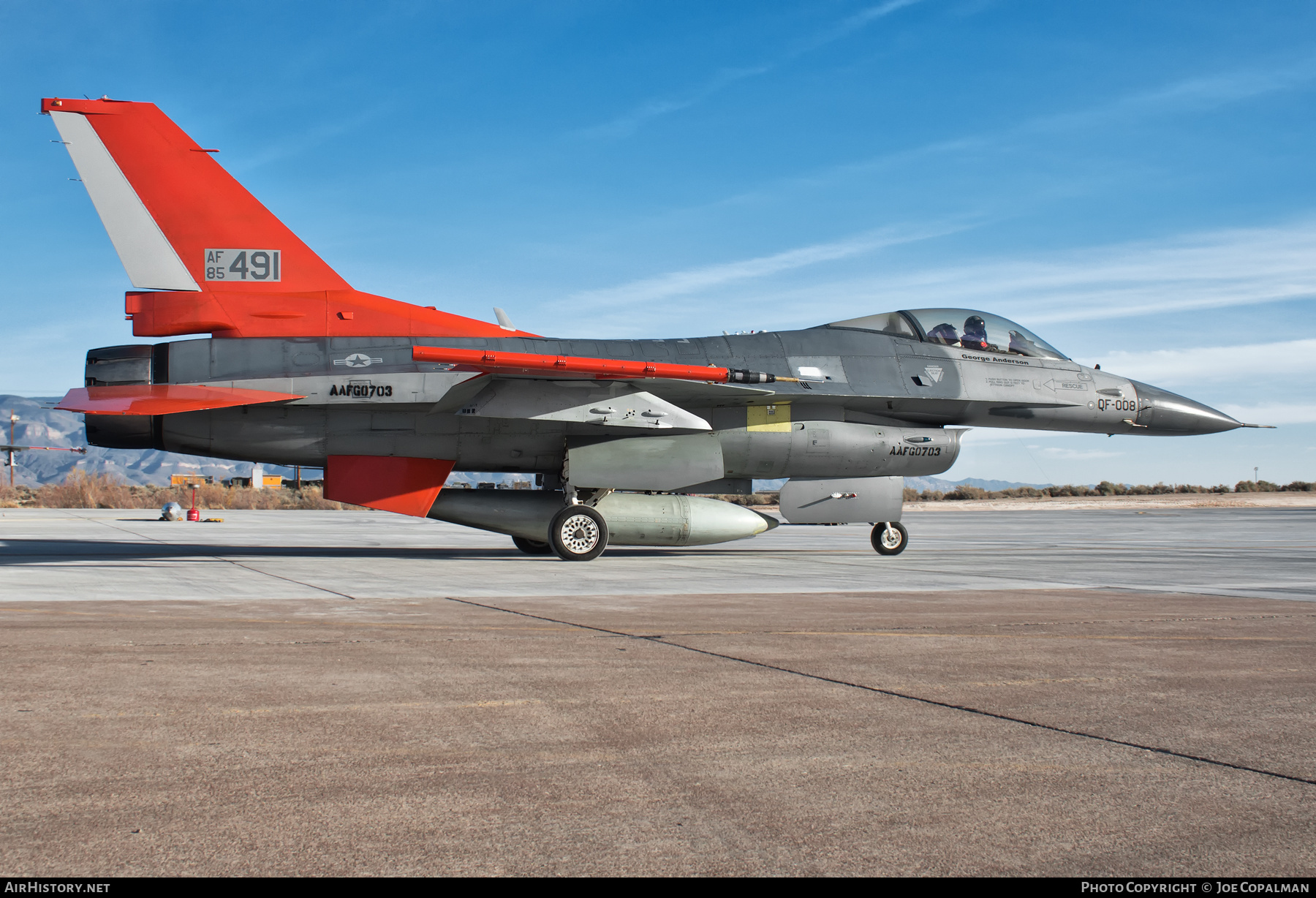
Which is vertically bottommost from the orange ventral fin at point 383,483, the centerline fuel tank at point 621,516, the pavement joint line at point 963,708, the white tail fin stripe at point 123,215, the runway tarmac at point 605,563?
the runway tarmac at point 605,563

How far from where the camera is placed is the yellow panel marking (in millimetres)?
15172

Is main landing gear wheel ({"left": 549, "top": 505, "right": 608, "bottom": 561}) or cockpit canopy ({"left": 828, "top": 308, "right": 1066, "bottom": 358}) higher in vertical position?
cockpit canopy ({"left": 828, "top": 308, "right": 1066, "bottom": 358})

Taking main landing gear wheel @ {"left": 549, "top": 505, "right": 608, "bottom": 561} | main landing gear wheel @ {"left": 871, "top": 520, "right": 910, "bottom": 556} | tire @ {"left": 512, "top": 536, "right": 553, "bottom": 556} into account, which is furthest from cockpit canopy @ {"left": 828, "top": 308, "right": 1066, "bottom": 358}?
tire @ {"left": 512, "top": 536, "right": 553, "bottom": 556}

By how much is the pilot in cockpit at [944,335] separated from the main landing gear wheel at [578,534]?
6516 mm

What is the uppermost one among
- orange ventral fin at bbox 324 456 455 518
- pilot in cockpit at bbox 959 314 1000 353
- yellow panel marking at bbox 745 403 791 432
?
pilot in cockpit at bbox 959 314 1000 353

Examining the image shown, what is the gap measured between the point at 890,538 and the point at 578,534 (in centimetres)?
543

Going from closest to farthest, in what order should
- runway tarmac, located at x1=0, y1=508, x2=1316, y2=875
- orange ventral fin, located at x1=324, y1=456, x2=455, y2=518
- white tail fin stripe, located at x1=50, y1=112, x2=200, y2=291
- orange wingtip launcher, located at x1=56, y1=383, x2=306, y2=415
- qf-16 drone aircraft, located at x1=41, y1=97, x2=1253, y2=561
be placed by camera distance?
1. runway tarmac, located at x1=0, y1=508, x2=1316, y2=875
2. orange wingtip launcher, located at x1=56, y1=383, x2=306, y2=415
3. white tail fin stripe, located at x1=50, y1=112, x2=200, y2=291
4. qf-16 drone aircraft, located at x1=41, y1=97, x2=1253, y2=561
5. orange ventral fin, located at x1=324, y1=456, x2=455, y2=518

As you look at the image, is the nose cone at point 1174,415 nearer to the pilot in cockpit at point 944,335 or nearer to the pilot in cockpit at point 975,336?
the pilot in cockpit at point 975,336

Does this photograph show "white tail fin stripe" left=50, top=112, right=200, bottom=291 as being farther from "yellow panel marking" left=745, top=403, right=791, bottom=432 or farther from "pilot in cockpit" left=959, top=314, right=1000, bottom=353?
"pilot in cockpit" left=959, top=314, right=1000, bottom=353

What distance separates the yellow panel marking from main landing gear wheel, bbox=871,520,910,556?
246cm

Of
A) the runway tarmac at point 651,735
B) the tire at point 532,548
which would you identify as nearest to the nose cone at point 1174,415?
the runway tarmac at point 651,735

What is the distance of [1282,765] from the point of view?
3.27 meters

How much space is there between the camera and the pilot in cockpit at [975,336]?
1605 cm

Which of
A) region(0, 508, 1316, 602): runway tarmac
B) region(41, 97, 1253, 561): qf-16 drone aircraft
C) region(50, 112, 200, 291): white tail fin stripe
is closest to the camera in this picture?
region(0, 508, 1316, 602): runway tarmac
